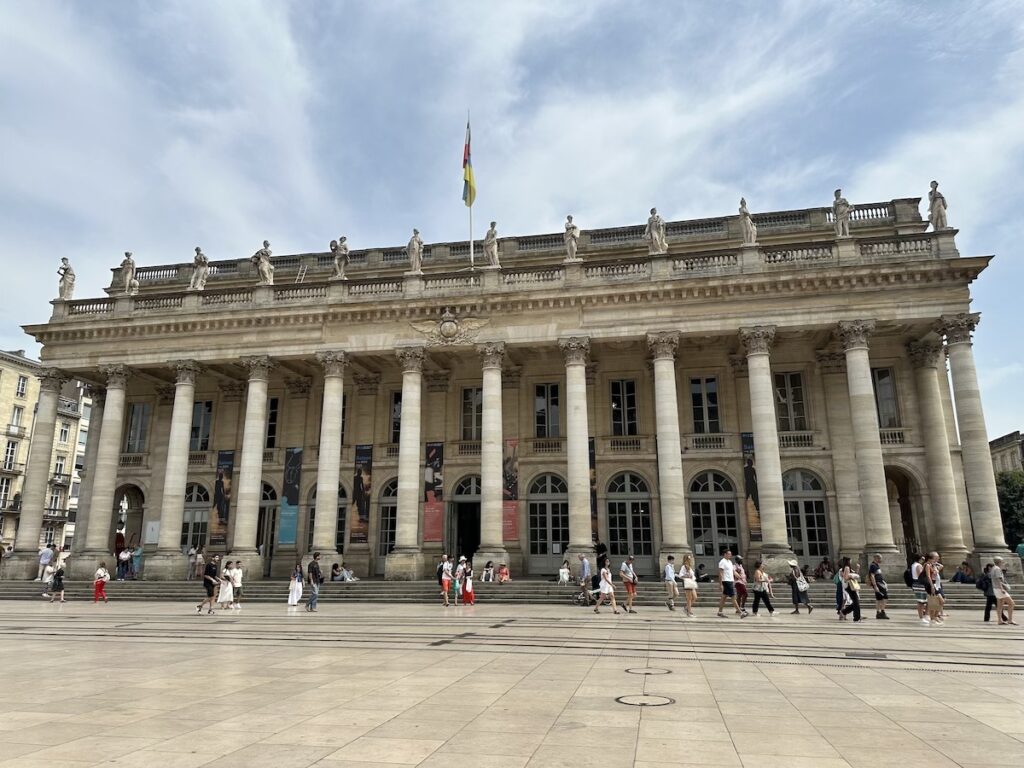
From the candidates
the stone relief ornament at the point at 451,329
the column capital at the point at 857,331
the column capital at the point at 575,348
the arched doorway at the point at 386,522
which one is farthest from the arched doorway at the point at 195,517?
the column capital at the point at 857,331

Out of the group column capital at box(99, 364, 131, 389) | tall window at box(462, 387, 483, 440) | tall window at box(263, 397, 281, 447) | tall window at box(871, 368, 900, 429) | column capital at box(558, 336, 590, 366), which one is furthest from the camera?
tall window at box(263, 397, 281, 447)

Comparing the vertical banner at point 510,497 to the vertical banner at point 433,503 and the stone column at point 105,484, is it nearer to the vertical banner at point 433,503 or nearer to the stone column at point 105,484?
the vertical banner at point 433,503

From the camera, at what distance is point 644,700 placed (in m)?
7.41

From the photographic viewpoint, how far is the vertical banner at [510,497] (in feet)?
87.7

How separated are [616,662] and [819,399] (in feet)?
68.8

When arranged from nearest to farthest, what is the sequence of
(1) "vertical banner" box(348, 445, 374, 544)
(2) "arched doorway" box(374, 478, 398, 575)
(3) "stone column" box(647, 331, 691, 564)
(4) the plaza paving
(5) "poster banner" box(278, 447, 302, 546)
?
(4) the plaza paving → (3) "stone column" box(647, 331, 691, 564) → (1) "vertical banner" box(348, 445, 374, 544) → (5) "poster banner" box(278, 447, 302, 546) → (2) "arched doorway" box(374, 478, 398, 575)

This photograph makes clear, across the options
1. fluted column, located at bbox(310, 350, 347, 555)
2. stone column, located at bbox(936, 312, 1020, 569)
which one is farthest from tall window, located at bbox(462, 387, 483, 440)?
stone column, located at bbox(936, 312, 1020, 569)

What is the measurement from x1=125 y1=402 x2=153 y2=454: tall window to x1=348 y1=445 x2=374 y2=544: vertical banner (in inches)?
460

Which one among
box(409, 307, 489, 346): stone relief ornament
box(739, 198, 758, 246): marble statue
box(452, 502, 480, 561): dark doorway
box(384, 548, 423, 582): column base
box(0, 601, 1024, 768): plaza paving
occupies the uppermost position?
box(739, 198, 758, 246): marble statue

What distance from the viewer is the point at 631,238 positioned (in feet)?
99.7

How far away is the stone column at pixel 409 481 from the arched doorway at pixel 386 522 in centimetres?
209

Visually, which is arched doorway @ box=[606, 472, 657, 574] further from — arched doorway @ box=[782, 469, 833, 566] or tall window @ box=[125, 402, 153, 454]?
tall window @ box=[125, 402, 153, 454]

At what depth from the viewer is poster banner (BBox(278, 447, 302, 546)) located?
2920cm

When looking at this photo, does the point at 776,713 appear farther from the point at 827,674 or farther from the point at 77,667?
the point at 77,667
